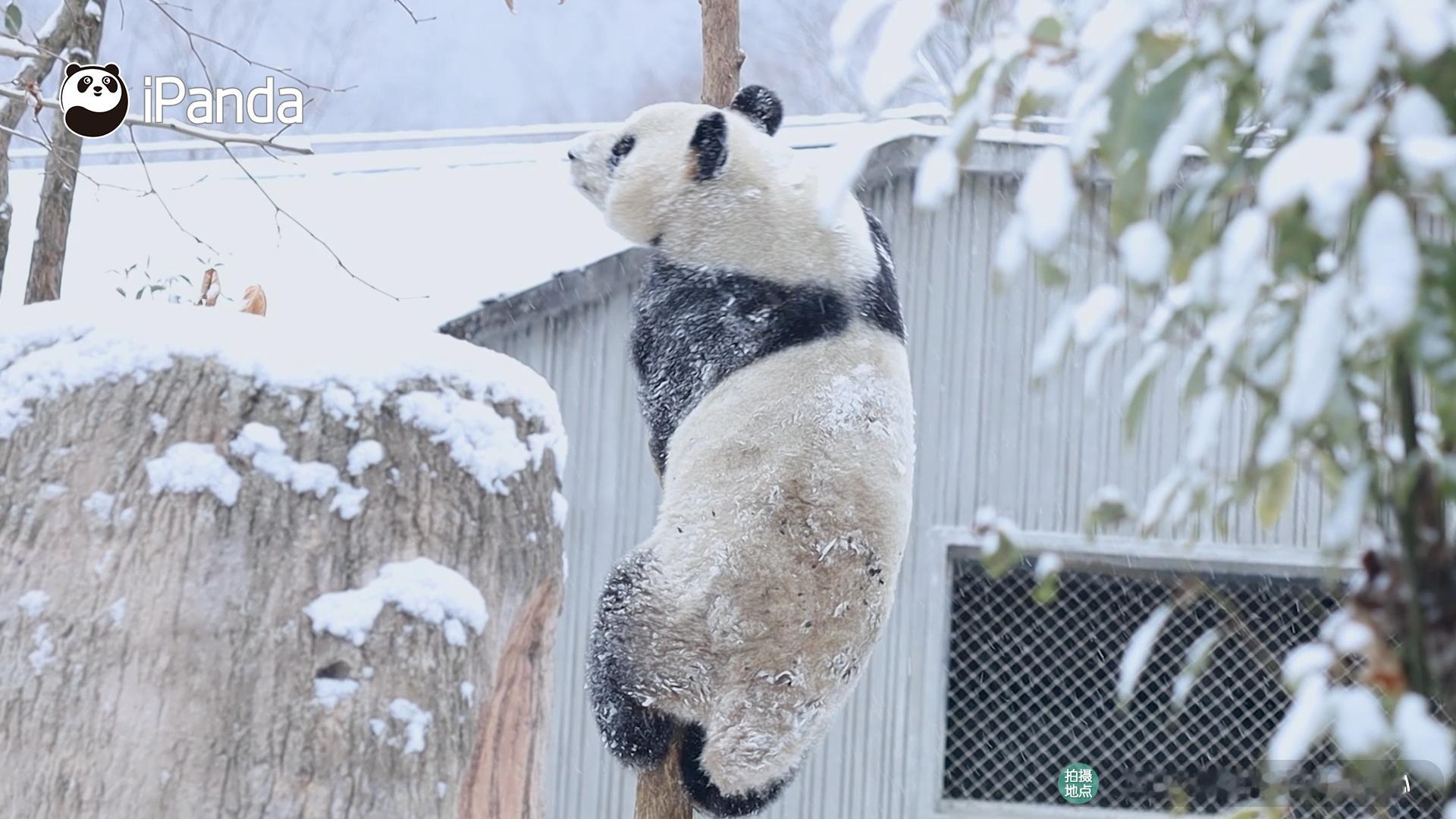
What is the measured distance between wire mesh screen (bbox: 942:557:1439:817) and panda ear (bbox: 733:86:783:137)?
10.6ft

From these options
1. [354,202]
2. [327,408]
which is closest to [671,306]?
[327,408]

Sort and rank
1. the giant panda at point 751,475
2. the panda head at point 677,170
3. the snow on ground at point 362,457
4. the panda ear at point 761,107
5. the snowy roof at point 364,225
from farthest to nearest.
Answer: the snowy roof at point 364,225, the panda ear at point 761,107, the panda head at point 677,170, the giant panda at point 751,475, the snow on ground at point 362,457

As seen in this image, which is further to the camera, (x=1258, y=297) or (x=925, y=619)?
(x=925, y=619)

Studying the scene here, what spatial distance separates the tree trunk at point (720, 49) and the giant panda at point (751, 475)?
0.52 meters

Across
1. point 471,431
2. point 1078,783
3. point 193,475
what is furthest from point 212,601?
point 1078,783

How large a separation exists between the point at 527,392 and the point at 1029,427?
144 inches

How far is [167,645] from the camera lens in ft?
6.80

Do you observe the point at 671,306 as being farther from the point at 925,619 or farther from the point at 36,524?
the point at 925,619

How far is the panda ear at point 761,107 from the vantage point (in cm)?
292

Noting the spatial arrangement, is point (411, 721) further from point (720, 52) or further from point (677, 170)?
point (720, 52)

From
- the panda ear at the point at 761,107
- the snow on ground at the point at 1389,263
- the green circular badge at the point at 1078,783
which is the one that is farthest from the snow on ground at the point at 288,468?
the green circular badge at the point at 1078,783

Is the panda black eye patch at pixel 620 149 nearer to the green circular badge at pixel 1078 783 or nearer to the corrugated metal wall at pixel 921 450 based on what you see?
the corrugated metal wall at pixel 921 450

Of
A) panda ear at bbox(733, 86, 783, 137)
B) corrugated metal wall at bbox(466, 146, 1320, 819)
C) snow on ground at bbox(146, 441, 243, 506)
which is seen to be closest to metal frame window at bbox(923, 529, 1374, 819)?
corrugated metal wall at bbox(466, 146, 1320, 819)

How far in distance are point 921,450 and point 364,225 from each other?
242cm
